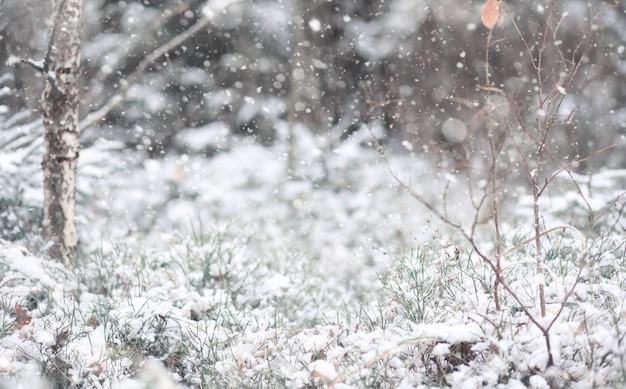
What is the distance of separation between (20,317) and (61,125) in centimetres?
186

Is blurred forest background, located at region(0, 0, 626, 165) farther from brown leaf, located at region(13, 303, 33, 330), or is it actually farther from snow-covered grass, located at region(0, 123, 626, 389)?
brown leaf, located at region(13, 303, 33, 330)

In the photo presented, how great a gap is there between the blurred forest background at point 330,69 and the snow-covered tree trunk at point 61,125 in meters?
5.09

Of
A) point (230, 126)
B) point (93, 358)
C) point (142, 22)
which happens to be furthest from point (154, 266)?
point (142, 22)

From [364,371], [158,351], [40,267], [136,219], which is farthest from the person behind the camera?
[136,219]

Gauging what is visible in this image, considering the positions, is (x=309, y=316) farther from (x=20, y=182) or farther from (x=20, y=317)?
(x=20, y=182)

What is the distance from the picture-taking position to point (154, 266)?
426 centimetres

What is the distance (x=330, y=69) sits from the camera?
33.7 ft

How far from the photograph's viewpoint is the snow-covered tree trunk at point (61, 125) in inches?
169

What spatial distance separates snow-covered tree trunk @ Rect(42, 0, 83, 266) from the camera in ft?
14.1

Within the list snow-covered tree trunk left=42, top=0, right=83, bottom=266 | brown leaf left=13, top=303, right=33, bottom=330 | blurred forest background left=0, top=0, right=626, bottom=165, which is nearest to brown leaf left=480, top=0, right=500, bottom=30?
brown leaf left=13, top=303, right=33, bottom=330

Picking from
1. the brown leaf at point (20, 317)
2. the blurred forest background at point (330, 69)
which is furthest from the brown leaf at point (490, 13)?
the blurred forest background at point (330, 69)

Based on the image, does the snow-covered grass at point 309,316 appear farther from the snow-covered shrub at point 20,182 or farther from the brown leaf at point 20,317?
the snow-covered shrub at point 20,182

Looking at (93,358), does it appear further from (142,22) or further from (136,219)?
(142,22)

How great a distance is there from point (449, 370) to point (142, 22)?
29.0 ft
